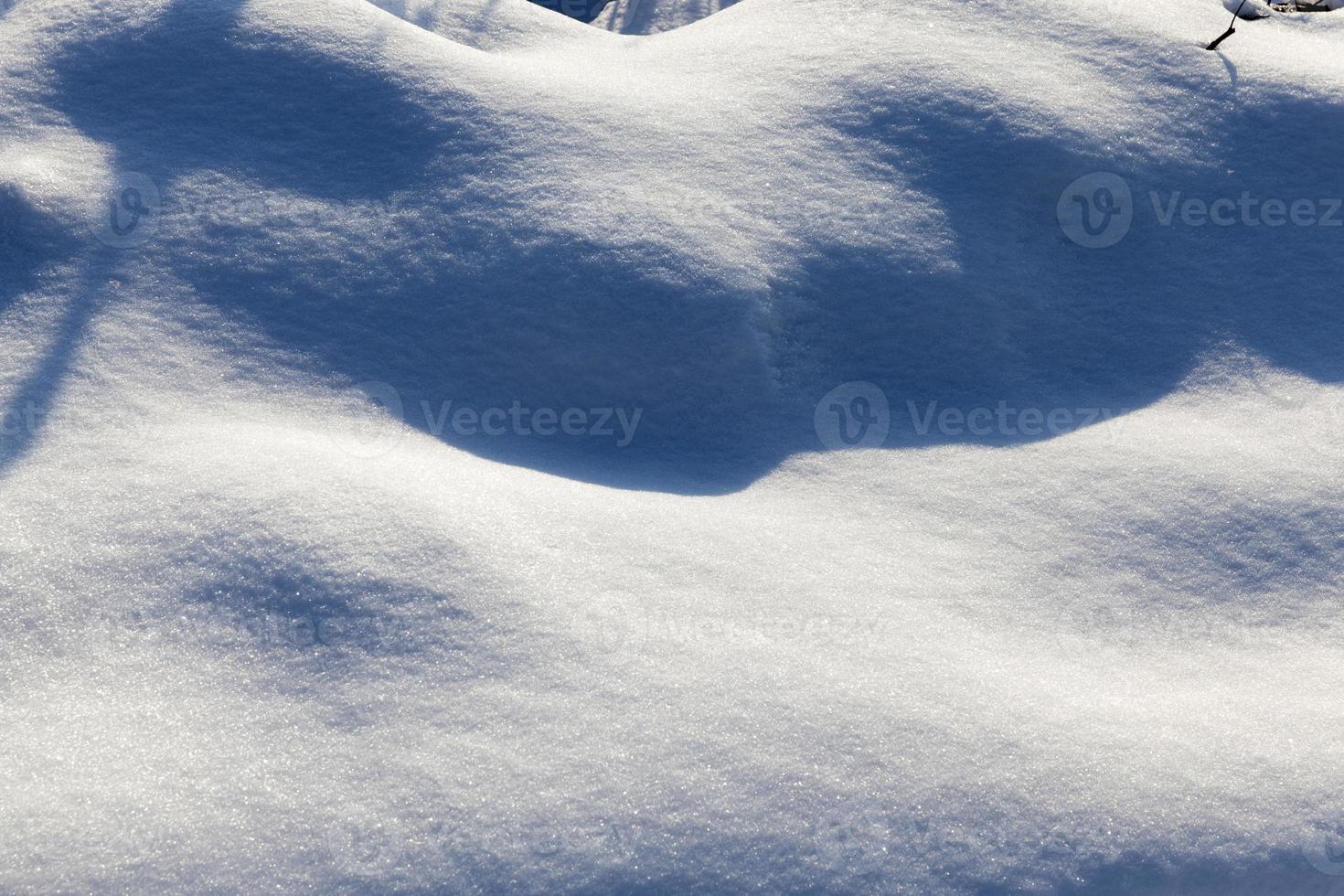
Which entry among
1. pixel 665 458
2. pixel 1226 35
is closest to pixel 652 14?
pixel 1226 35

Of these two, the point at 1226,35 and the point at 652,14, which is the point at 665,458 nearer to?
the point at 1226,35

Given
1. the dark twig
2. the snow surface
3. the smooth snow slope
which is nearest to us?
the smooth snow slope

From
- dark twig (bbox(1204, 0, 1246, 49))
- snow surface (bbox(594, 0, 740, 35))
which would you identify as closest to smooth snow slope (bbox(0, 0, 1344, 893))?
dark twig (bbox(1204, 0, 1246, 49))

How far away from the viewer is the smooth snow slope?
2.17m

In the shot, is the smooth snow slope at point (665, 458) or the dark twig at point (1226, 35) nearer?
the smooth snow slope at point (665, 458)

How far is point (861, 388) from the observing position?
3.38 m

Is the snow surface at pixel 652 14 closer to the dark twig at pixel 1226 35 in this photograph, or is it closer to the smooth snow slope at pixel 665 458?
the smooth snow slope at pixel 665 458

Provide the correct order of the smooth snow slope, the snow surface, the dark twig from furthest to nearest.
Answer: the snow surface, the dark twig, the smooth snow slope

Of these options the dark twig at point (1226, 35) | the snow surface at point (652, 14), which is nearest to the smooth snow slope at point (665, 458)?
the dark twig at point (1226, 35)

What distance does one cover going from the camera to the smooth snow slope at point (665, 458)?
85.4 inches

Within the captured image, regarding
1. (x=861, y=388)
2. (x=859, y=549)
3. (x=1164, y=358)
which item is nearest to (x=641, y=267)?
(x=861, y=388)

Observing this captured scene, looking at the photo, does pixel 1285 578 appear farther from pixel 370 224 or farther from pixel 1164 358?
pixel 370 224

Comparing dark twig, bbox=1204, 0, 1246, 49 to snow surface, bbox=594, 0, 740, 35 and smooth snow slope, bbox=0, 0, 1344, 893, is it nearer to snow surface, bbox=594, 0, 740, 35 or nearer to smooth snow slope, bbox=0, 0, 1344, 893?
smooth snow slope, bbox=0, 0, 1344, 893

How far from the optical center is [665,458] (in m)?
3.23
